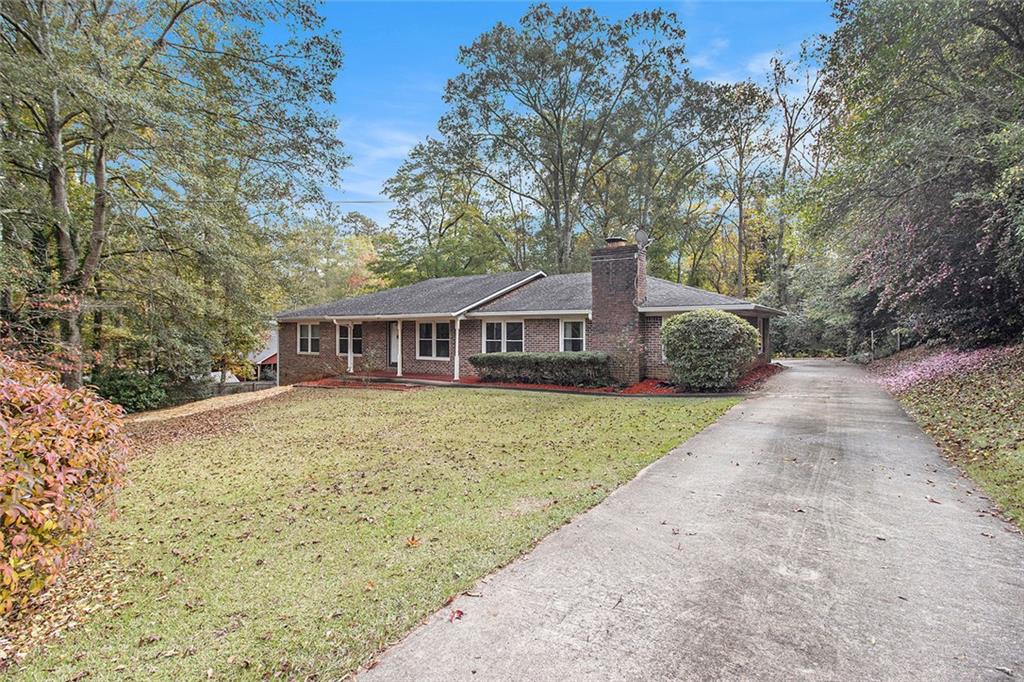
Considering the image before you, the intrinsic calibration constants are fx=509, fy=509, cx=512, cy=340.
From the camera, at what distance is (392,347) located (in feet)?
65.6

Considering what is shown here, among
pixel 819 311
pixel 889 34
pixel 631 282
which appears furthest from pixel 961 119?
pixel 819 311

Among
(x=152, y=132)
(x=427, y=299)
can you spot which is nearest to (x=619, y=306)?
(x=427, y=299)

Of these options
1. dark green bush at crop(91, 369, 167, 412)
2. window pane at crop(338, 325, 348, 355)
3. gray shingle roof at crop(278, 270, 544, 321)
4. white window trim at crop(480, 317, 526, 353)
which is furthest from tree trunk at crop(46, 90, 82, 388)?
white window trim at crop(480, 317, 526, 353)

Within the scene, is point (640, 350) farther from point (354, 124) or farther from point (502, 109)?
point (502, 109)

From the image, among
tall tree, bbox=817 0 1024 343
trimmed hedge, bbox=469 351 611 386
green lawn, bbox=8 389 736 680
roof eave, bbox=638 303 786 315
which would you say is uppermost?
tall tree, bbox=817 0 1024 343

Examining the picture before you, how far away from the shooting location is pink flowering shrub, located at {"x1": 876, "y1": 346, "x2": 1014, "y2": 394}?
11.3m

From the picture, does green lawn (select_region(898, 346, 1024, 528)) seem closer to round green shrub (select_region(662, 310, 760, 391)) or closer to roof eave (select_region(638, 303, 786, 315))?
round green shrub (select_region(662, 310, 760, 391))

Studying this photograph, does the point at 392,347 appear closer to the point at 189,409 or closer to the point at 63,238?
the point at 189,409

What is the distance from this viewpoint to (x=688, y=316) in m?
13.0

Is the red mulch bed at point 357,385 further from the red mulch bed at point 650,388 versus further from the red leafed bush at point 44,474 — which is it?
the red leafed bush at point 44,474

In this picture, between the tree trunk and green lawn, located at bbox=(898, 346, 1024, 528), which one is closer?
green lawn, located at bbox=(898, 346, 1024, 528)

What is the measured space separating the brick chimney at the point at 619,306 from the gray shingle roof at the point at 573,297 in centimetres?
58

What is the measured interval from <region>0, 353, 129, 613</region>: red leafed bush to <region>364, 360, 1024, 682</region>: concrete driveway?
76.9 inches

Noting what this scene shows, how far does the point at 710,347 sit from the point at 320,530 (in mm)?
10582
